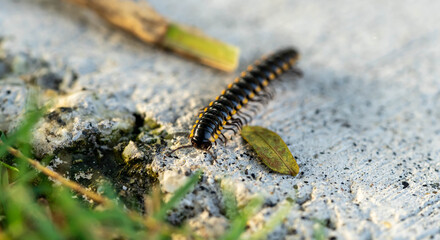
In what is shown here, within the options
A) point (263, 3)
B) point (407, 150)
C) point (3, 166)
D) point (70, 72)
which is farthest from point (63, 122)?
point (263, 3)

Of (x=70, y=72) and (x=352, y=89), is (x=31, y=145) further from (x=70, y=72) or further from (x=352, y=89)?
(x=352, y=89)

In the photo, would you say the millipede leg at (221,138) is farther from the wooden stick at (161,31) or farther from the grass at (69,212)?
the wooden stick at (161,31)

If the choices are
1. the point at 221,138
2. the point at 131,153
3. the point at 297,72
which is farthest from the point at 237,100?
the point at 297,72

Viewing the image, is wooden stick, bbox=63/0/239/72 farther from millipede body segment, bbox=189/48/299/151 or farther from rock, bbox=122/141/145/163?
rock, bbox=122/141/145/163

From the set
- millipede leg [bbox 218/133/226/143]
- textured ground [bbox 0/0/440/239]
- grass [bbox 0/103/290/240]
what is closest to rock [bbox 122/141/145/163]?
textured ground [bbox 0/0/440/239]

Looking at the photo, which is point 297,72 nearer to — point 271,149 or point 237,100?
point 237,100

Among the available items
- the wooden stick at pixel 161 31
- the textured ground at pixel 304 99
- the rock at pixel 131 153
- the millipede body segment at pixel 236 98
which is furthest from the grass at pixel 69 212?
the wooden stick at pixel 161 31
